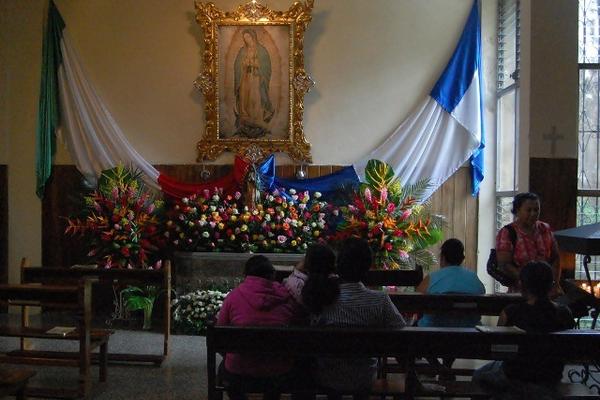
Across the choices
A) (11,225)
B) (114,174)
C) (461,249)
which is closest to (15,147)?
(11,225)

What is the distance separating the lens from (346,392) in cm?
329

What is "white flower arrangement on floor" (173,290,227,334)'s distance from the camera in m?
6.77

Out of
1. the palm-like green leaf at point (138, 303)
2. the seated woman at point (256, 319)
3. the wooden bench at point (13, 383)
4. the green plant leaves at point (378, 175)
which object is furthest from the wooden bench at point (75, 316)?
the green plant leaves at point (378, 175)

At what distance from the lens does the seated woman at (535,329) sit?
3.12 meters

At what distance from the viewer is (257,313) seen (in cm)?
338

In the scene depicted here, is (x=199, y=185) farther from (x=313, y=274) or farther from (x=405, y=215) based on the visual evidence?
(x=313, y=274)

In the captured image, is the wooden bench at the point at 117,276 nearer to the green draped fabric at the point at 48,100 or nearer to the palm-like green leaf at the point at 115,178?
the palm-like green leaf at the point at 115,178

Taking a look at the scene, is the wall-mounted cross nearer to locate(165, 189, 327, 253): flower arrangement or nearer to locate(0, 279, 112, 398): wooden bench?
locate(165, 189, 327, 253): flower arrangement

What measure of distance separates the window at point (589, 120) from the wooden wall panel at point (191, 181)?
5.34 ft

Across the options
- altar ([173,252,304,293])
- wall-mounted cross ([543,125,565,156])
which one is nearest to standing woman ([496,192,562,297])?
wall-mounted cross ([543,125,565,156])

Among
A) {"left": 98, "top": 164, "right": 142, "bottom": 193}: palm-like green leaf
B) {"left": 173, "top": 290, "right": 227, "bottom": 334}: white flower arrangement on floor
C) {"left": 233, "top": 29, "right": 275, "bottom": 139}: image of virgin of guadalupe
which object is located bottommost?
{"left": 173, "top": 290, "right": 227, "bottom": 334}: white flower arrangement on floor

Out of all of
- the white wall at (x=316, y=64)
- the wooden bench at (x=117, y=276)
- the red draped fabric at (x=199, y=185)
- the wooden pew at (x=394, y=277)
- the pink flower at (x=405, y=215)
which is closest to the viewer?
the wooden pew at (x=394, y=277)

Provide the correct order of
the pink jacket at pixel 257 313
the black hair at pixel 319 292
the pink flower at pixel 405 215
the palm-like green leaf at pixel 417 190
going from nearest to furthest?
the black hair at pixel 319 292 → the pink jacket at pixel 257 313 → the pink flower at pixel 405 215 → the palm-like green leaf at pixel 417 190

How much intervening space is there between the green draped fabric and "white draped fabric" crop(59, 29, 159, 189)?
0.31 feet
